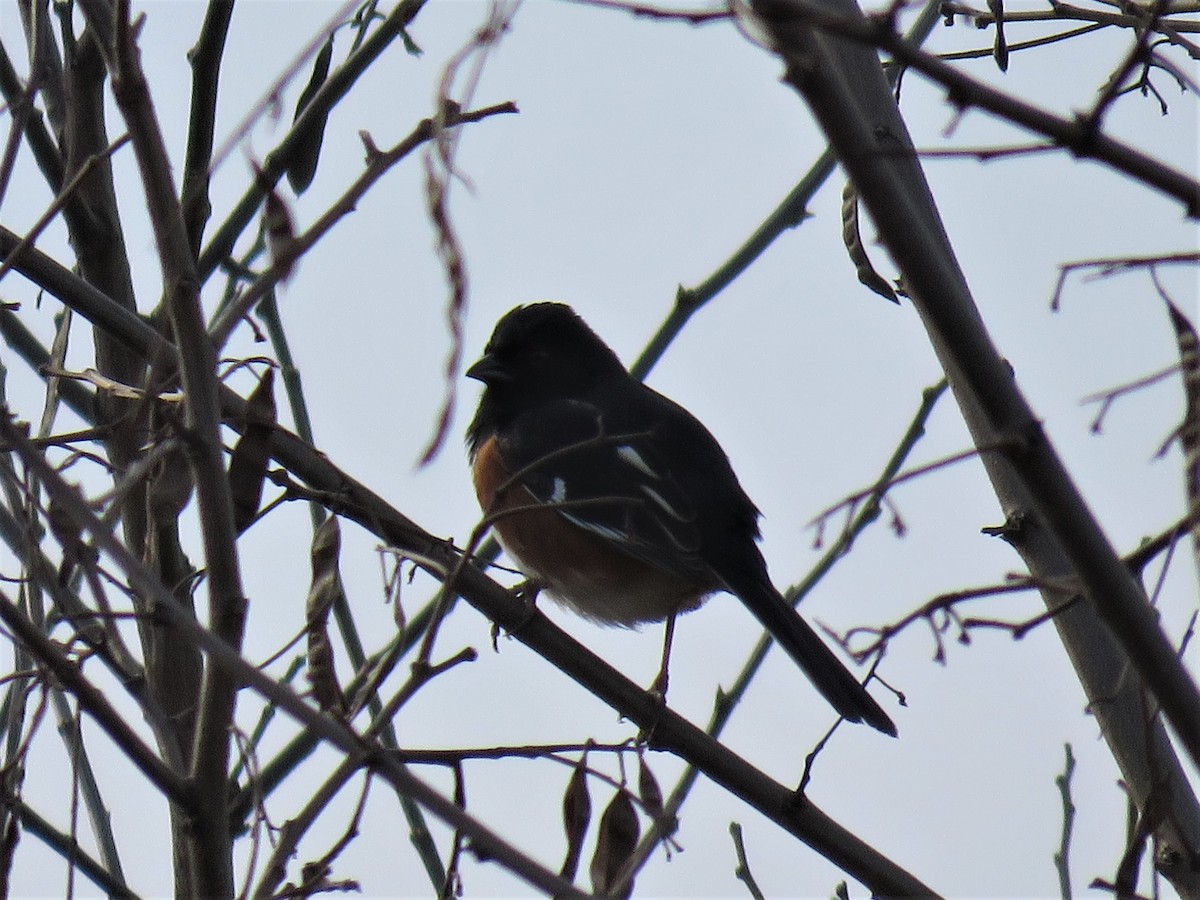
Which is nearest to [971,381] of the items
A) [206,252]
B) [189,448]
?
[189,448]

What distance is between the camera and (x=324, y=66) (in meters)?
3.56

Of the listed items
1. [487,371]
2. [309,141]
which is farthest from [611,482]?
[309,141]

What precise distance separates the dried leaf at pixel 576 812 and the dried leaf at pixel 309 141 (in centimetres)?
166

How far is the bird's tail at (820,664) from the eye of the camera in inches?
161

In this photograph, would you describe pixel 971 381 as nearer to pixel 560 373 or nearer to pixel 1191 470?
pixel 1191 470

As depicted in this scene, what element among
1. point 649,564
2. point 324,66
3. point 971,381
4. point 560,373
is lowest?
point 971,381

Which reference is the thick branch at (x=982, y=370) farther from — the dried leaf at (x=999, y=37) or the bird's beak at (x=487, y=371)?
the bird's beak at (x=487, y=371)

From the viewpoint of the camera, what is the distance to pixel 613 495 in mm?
4781

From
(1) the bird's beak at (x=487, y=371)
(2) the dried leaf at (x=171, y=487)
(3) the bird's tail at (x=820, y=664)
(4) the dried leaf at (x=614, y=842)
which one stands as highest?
(1) the bird's beak at (x=487, y=371)

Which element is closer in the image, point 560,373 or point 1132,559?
point 1132,559

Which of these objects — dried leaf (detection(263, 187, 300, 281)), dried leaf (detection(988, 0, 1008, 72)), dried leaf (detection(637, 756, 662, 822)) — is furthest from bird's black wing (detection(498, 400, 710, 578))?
dried leaf (detection(263, 187, 300, 281))

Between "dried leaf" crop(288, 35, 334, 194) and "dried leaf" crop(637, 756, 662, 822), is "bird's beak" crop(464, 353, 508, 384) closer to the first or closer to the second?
"dried leaf" crop(288, 35, 334, 194)

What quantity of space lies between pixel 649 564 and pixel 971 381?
328 centimetres

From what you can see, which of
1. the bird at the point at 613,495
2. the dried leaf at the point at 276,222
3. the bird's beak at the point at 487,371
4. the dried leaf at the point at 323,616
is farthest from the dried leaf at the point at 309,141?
the bird's beak at the point at 487,371
